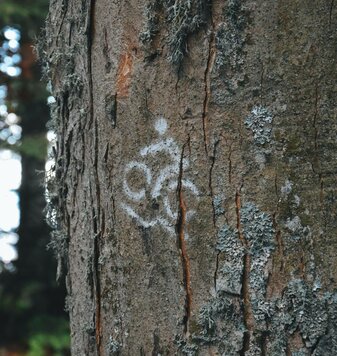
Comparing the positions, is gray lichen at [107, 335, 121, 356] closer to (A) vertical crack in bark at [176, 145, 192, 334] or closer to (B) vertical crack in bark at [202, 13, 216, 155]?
(A) vertical crack in bark at [176, 145, 192, 334]

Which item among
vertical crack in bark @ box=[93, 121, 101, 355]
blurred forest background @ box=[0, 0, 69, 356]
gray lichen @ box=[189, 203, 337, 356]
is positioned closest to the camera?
gray lichen @ box=[189, 203, 337, 356]

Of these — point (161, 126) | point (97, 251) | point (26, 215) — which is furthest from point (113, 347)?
point (26, 215)

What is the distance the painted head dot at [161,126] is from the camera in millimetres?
1202

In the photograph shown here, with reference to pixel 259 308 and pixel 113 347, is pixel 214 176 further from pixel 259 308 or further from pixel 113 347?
pixel 113 347

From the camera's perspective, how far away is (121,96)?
1.25m

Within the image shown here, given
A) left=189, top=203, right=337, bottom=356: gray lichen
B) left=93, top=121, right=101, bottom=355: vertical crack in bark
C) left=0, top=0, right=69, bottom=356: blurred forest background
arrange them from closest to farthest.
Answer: left=189, top=203, right=337, bottom=356: gray lichen
left=93, top=121, right=101, bottom=355: vertical crack in bark
left=0, top=0, right=69, bottom=356: blurred forest background

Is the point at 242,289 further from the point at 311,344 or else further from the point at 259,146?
the point at 259,146

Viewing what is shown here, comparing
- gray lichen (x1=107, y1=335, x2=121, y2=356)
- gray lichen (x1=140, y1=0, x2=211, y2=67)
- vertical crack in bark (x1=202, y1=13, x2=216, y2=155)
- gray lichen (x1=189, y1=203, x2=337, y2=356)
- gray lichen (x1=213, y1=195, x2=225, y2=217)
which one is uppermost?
gray lichen (x1=140, y1=0, x2=211, y2=67)

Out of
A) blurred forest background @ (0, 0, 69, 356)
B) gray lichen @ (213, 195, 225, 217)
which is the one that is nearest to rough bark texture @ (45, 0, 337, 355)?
gray lichen @ (213, 195, 225, 217)

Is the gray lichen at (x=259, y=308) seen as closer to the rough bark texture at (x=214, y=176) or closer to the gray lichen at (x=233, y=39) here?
the rough bark texture at (x=214, y=176)

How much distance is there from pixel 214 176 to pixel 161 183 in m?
0.10

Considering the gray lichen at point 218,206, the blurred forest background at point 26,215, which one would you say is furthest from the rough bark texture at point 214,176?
the blurred forest background at point 26,215

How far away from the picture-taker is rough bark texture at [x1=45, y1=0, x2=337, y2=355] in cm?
111

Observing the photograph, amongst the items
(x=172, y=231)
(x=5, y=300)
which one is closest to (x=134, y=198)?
(x=172, y=231)
